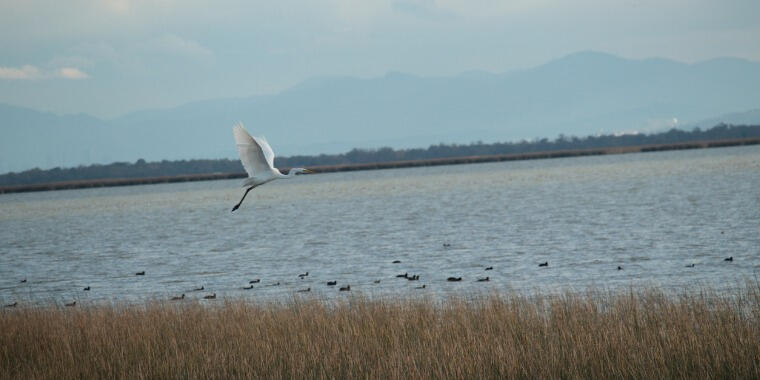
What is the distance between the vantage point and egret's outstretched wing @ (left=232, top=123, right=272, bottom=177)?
15875 millimetres

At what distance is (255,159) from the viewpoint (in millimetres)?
16594

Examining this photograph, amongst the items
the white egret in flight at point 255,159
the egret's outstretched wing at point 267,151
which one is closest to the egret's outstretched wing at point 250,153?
the white egret in flight at point 255,159

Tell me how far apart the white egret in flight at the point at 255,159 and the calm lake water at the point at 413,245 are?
2256 millimetres

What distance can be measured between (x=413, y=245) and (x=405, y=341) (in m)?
19.1

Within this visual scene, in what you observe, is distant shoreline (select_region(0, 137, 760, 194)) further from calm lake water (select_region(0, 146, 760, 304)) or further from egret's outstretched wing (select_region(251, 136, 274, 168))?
egret's outstretched wing (select_region(251, 136, 274, 168))

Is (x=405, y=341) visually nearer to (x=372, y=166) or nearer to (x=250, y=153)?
(x=250, y=153)

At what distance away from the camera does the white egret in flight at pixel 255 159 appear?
52.4 feet

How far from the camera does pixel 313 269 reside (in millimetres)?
25797

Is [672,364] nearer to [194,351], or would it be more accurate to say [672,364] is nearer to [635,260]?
[194,351]

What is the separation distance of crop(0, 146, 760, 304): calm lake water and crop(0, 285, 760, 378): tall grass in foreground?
9.59ft

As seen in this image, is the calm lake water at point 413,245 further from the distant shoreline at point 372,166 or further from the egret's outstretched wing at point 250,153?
the distant shoreline at point 372,166

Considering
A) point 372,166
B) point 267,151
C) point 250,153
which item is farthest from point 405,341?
point 372,166

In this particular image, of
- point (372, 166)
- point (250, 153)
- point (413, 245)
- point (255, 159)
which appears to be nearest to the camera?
point (250, 153)

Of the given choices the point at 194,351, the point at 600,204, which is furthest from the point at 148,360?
the point at 600,204
